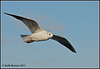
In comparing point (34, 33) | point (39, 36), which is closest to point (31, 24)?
point (34, 33)

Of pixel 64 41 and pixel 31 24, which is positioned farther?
pixel 64 41

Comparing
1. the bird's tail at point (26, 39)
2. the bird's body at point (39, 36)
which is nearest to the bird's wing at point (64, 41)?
the bird's body at point (39, 36)

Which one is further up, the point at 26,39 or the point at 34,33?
the point at 34,33

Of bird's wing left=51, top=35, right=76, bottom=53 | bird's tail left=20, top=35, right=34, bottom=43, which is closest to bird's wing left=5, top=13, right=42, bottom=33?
bird's tail left=20, top=35, right=34, bottom=43

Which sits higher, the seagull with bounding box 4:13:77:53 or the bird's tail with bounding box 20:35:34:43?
the seagull with bounding box 4:13:77:53

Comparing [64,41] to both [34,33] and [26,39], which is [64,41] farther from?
[26,39]

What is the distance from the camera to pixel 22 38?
587 inches

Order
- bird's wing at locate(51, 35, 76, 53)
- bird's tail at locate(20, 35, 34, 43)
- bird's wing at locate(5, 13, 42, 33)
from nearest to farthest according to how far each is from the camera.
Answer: bird's wing at locate(5, 13, 42, 33) < bird's tail at locate(20, 35, 34, 43) < bird's wing at locate(51, 35, 76, 53)

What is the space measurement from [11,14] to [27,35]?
51.8 inches

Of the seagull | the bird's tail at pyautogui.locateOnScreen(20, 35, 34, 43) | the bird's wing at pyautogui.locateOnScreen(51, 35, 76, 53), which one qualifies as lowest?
the bird's wing at pyautogui.locateOnScreen(51, 35, 76, 53)

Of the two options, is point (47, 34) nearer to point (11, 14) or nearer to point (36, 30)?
point (36, 30)

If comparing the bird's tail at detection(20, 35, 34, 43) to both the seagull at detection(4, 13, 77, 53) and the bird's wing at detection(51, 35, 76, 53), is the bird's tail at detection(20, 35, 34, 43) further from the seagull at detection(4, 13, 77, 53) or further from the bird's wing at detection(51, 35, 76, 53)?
the bird's wing at detection(51, 35, 76, 53)

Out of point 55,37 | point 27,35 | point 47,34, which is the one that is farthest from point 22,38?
point 55,37

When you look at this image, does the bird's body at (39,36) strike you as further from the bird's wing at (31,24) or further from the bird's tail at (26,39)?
the bird's wing at (31,24)
